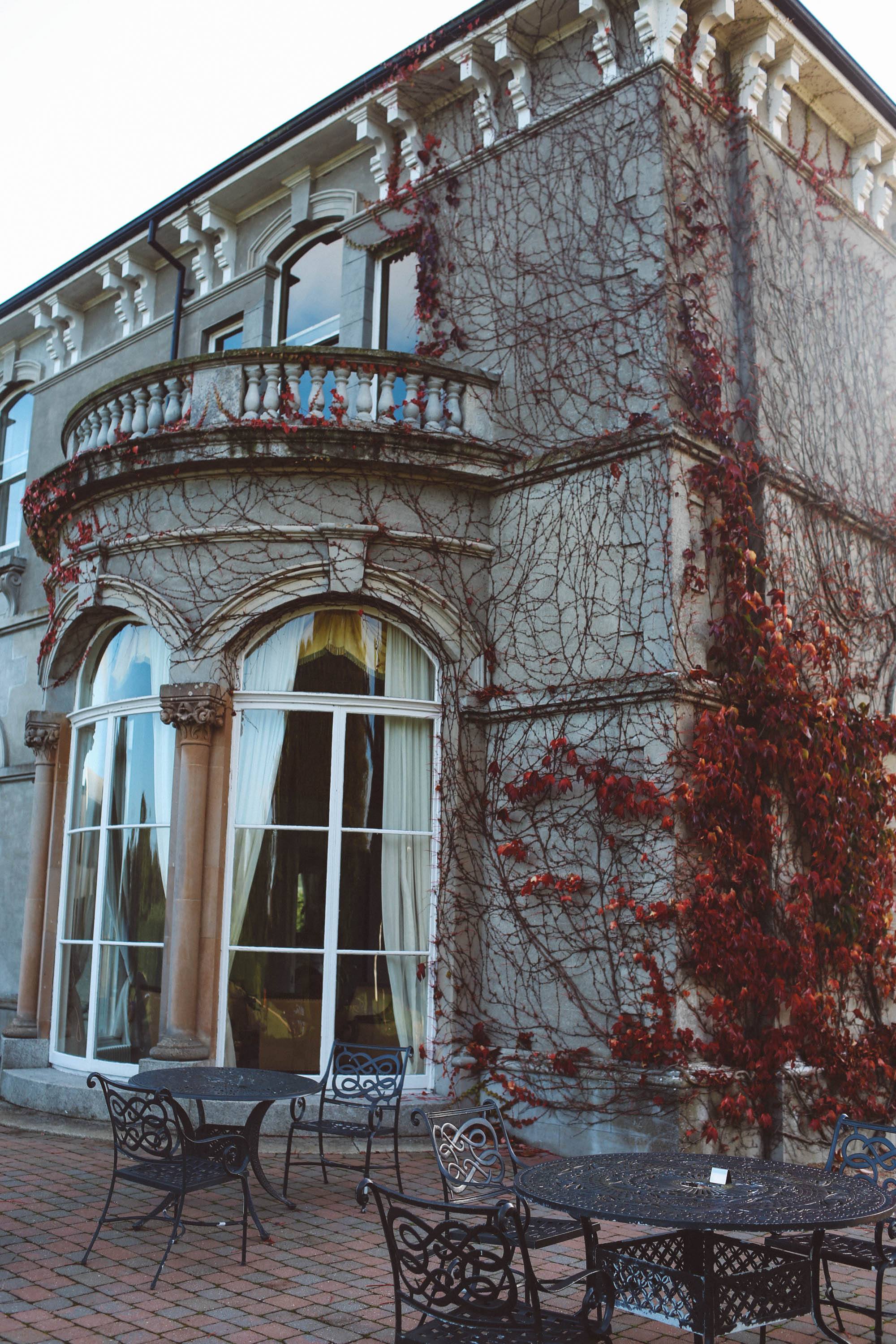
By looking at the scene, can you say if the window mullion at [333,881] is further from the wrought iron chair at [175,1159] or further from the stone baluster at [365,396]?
the wrought iron chair at [175,1159]

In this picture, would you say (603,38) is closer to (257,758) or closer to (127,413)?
(127,413)

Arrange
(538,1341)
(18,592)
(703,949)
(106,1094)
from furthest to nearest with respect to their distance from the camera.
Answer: (18,592), (703,949), (106,1094), (538,1341)

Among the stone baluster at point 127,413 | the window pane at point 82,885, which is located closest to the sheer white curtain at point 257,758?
the window pane at point 82,885

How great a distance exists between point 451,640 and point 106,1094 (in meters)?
4.26

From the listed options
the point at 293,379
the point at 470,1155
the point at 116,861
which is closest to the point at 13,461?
the point at 293,379

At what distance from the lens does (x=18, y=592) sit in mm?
13039

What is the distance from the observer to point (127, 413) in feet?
30.7

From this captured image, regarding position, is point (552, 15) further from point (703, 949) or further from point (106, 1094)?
point (106, 1094)

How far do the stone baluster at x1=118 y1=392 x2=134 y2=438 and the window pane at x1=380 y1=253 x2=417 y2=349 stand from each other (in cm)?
226

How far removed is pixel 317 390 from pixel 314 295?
2765 millimetres

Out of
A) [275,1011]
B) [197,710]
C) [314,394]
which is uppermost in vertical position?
[314,394]

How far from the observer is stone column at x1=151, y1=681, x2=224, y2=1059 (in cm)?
804

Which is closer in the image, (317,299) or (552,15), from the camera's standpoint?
(552,15)

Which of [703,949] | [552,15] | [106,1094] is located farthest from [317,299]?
[106,1094]
